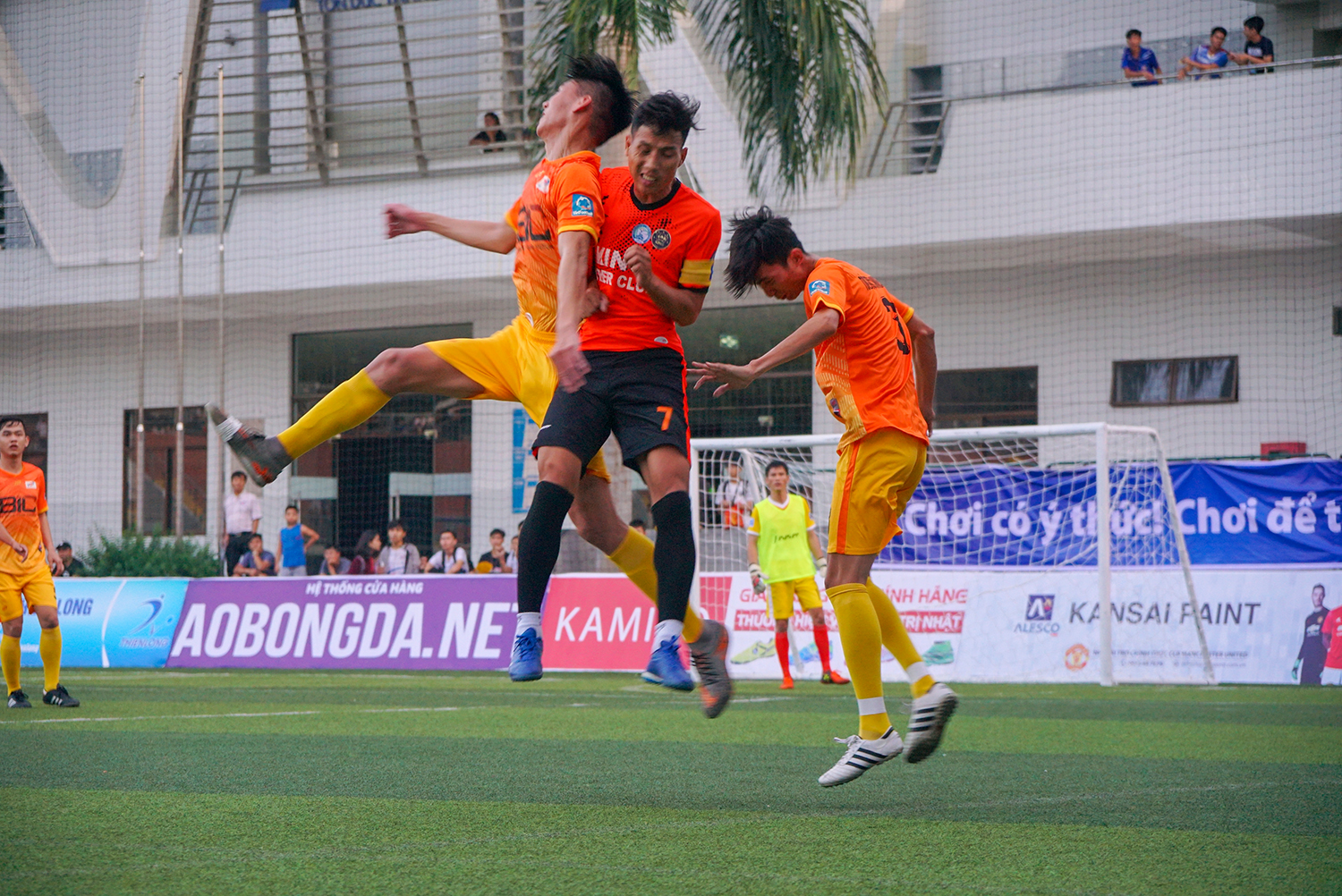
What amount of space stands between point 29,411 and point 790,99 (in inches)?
661

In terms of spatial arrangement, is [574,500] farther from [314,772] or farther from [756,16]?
[756,16]

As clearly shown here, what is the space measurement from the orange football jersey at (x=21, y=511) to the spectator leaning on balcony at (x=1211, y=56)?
44.8 feet

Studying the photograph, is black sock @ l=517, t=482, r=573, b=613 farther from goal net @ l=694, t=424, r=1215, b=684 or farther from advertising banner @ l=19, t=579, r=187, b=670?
advertising banner @ l=19, t=579, r=187, b=670

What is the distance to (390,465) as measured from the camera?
22469 millimetres

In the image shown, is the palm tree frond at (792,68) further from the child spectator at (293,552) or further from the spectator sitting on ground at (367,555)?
the spectator sitting on ground at (367,555)

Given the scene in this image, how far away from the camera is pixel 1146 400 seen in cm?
1889

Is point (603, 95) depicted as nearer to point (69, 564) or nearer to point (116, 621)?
point (116, 621)

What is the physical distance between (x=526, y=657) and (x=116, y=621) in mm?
13377

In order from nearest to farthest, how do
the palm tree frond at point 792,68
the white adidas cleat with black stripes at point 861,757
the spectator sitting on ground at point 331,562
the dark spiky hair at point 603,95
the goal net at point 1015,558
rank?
the white adidas cleat with black stripes at point 861,757
the dark spiky hair at point 603,95
the goal net at point 1015,558
the palm tree frond at point 792,68
the spectator sitting on ground at point 331,562

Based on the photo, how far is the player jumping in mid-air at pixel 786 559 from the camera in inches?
479

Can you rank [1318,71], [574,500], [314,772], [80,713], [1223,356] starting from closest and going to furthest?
1. [574,500]
2. [314,772]
3. [80,713]
4. [1318,71]
5. [1223,356]

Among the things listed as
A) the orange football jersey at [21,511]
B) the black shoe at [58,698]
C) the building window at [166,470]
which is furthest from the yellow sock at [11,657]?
the building window at [166,470]

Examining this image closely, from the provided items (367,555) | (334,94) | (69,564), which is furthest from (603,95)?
(334,94)

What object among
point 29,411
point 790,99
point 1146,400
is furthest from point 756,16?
point 29,411
